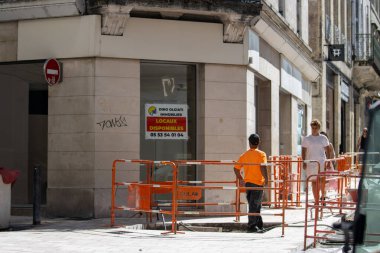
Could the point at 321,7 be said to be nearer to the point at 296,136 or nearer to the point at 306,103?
the point at 306,103

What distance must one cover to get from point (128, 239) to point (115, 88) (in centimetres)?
441

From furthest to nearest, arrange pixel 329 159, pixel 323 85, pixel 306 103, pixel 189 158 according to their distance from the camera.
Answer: pixel 323 85 → pixel 306 103 → pixel 189 158 → pixel 329 159

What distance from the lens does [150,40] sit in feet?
47.4

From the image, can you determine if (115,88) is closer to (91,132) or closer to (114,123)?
(114,123)

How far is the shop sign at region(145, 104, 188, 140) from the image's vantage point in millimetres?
14758

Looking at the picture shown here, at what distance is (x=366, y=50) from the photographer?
3534 cm

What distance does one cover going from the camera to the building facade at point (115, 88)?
1408cm

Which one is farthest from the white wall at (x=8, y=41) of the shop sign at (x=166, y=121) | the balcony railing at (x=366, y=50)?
the balcony railing at (x=366, y=50)

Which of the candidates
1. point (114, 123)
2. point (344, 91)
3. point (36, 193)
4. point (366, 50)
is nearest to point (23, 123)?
point (114, 123)

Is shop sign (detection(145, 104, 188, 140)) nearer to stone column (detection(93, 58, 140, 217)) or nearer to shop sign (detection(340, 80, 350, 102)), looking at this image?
stone column (detection(93, 58, 140, 217))

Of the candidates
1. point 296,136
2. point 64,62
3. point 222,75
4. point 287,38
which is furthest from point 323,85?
point 64,62

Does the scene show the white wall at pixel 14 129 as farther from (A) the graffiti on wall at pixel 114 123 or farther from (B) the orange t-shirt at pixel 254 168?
(B) the orange t-shirt at pixel 254 168

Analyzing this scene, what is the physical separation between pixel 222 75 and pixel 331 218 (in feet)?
14.4

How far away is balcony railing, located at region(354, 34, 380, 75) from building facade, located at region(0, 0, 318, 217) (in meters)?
18.9
